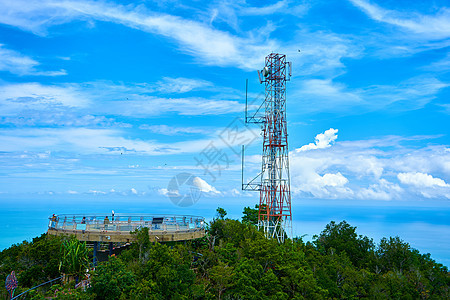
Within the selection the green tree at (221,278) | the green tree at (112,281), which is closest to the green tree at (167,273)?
the green tree at (112,281)

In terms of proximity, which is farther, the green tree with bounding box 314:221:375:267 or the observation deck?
the green tree with bounding box 314:221:375:267

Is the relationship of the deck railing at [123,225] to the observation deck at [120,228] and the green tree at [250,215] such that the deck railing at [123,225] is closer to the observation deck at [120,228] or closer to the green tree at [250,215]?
the observation deck at [120,228]

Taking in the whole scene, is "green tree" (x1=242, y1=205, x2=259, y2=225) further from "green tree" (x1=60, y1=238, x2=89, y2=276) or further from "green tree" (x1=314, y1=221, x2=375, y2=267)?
"green tree" (x1=60, y1=238, x2=89, y2=276)

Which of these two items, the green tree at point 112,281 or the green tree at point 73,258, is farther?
the green tree at point 73,258

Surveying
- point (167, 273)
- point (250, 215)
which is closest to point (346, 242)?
point (250, 215)

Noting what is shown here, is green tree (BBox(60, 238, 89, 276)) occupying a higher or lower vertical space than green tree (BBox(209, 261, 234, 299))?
higher

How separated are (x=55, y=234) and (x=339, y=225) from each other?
35561 mm

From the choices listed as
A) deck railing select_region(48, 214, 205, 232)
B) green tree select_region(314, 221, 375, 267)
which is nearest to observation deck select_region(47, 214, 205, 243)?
deck railing select_region(48, 214, 205, 232)

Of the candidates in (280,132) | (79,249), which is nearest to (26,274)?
(79,249)

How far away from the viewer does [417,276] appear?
3584 cm

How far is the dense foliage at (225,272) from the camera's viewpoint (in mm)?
22016

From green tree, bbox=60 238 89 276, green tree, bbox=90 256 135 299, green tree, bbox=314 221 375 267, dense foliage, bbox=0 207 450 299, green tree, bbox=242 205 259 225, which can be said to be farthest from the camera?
green tree, bbox=242 205 259 225

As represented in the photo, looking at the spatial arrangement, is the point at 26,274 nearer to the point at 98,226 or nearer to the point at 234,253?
the point at 98,226

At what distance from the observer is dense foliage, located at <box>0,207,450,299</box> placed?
22016mm
